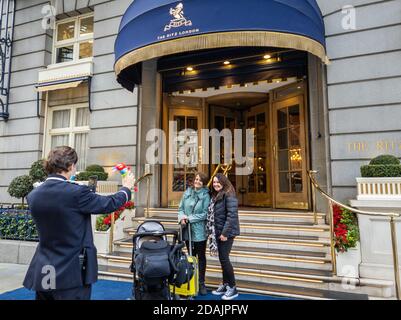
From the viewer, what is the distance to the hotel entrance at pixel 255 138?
315 inches

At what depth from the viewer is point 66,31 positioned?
10766 mm

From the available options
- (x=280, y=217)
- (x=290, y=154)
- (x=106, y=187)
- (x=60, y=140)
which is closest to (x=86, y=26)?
(x=60, y=140)

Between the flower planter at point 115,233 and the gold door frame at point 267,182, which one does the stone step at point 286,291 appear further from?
the gold door frame at point 267,182

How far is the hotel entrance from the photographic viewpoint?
801 centimetres

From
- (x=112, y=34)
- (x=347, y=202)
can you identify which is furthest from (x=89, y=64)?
(x=347, y=202)

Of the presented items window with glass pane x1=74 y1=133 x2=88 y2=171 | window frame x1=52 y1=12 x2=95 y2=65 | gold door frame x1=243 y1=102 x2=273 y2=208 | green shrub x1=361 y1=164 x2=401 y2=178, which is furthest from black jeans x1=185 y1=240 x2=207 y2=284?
window frame x1=52 y1=12 x2=95 y2=65

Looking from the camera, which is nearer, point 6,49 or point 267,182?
point 267,182

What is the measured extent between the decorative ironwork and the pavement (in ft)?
19.8

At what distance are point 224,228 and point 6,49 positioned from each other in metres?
10.9

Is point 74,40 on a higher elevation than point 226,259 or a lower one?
higher

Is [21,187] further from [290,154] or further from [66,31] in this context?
[290,154]

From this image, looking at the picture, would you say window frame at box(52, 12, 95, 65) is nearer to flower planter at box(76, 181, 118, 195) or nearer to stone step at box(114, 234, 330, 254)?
flower planter at box(76, 181, 118, 195)

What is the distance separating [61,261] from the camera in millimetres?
2443

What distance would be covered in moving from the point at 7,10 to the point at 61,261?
39.5 ft
